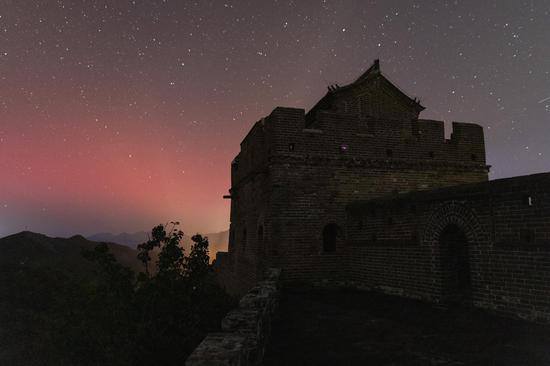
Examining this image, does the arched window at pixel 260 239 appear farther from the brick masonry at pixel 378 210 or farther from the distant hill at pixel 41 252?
the distant hill at pixel 41 252

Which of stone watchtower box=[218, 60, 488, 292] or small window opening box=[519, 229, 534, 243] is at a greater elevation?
stone watchtower box=[218, 60, 488, 292]

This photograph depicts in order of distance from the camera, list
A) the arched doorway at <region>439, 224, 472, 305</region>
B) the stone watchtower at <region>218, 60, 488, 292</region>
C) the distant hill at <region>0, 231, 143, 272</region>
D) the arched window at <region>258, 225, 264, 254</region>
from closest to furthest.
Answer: the arched doorway at <region>439, 224, 472, 305</region> → the stone watchtower at <region>218, 60, 488, 292</region> → the arched window at <region>258, 225, 264, 254</region> → the distant hill at <region>0, 231, 143, 272</region>

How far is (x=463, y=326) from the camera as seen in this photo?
643cm

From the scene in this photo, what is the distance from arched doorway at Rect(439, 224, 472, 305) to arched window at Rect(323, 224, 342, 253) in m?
4.05

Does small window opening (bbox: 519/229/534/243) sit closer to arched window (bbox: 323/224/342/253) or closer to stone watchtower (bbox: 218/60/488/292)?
stone watchtower (bbox: 218/60/488/292)

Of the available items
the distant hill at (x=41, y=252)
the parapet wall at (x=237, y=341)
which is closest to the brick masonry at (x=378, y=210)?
the parapet wall at (x=237, y=341)

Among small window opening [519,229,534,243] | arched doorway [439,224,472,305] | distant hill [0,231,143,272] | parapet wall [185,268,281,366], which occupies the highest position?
small window opening [519,229,534,243]

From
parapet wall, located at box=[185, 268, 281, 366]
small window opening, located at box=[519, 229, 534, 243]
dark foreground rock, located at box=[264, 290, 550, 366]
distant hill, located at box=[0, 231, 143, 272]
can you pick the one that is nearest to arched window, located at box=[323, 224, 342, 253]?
dark foreground rock, located at box=[264, 290, 550, 366]

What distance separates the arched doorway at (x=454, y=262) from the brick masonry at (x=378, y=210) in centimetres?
10

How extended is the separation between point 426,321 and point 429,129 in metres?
8.45

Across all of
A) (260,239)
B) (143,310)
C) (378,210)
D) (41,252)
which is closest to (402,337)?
(378,210)

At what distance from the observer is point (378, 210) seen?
1081cm

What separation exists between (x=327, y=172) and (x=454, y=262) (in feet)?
16.3

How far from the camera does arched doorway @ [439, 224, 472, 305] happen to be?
27.8 ft
